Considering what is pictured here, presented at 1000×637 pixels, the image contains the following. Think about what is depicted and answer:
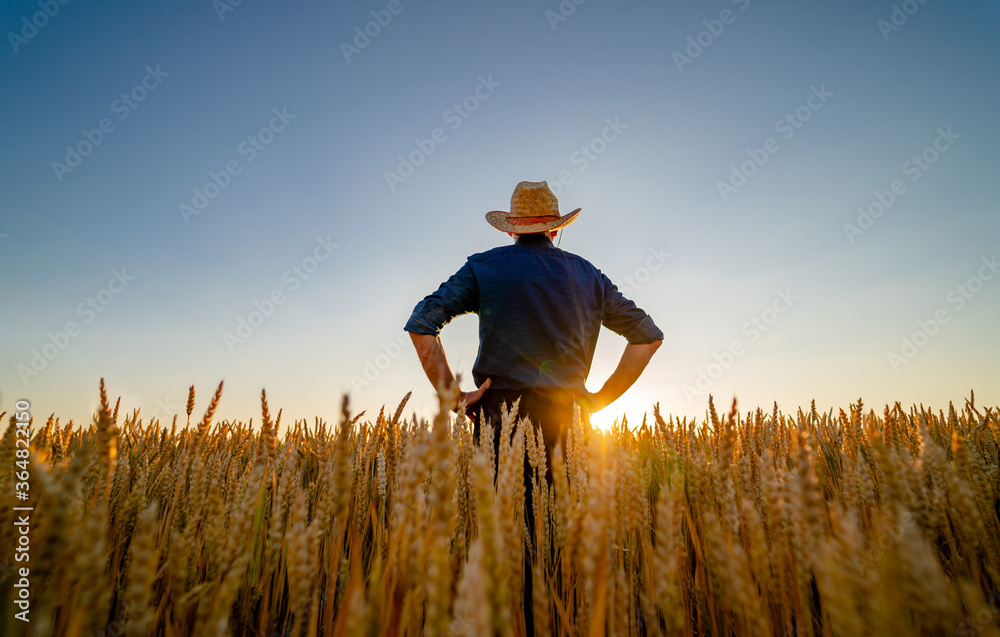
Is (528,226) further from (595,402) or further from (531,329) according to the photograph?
(595,402)

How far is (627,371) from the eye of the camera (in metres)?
3.63

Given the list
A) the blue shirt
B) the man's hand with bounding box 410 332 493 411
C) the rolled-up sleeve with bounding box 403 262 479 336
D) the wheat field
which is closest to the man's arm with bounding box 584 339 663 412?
the blue shirt

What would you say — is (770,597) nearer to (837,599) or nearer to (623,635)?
(623,635)

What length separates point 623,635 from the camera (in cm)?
93

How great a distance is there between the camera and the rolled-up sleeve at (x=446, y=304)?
10.1 feet

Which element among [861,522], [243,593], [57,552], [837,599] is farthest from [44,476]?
[861,522]

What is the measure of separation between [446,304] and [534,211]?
115 cm

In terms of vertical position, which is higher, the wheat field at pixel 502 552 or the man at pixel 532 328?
the man at pixel 532 328

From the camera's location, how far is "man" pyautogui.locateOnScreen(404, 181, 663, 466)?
3062 mm

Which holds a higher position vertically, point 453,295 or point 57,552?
point 453,295

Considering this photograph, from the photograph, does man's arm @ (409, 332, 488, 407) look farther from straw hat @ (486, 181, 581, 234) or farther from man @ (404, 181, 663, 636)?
straw hat @ (486, 181, 581, 234)

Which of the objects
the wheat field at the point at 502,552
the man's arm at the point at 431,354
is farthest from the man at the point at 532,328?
the wheat field at the point at 502,552

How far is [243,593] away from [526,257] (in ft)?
8.15

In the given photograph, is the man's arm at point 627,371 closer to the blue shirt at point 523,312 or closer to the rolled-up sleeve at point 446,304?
the blue shirt at point 523,312
